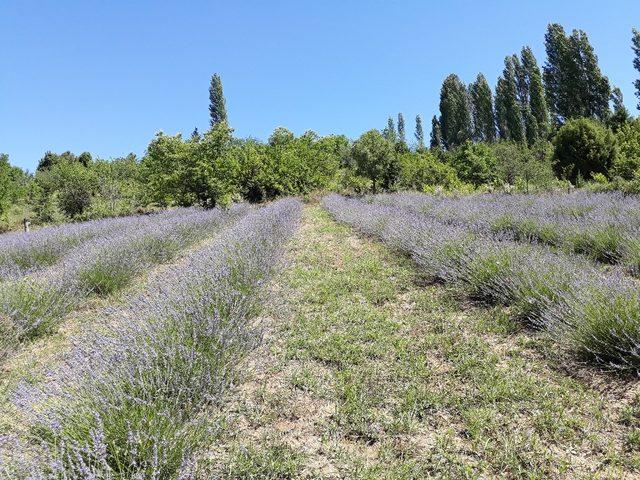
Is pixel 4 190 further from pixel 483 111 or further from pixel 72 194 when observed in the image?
pixel 483 111

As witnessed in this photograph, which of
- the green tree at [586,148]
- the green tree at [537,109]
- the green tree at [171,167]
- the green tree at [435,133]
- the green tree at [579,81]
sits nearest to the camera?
the green tree at [171,167]

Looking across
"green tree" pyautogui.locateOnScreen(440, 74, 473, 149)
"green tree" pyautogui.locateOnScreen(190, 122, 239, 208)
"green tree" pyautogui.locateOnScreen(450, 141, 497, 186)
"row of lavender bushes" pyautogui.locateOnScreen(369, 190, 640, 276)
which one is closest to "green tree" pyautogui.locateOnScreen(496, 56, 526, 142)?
"green tree" pyautogui.locateOnScreen(440, 74, 473, 149)

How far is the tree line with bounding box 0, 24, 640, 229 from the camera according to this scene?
17.5 metres

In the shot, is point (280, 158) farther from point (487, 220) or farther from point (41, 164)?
point (41, 164)

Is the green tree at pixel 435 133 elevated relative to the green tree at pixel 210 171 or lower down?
elevated

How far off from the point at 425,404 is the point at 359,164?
2181cm

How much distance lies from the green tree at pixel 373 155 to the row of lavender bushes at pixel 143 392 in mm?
20197

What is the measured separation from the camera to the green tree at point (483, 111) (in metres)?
50.6

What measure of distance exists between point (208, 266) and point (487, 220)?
19.6 ft

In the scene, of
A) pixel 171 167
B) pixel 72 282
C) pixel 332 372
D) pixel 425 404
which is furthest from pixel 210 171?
pixel 425 404

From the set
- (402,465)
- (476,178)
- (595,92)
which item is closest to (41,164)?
(476,178)

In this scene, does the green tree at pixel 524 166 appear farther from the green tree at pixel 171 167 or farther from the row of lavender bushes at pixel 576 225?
the green tree at pixel 171 167

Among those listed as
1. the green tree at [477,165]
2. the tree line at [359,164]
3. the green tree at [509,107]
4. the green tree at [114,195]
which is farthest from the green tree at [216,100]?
the green tree at [509,107]

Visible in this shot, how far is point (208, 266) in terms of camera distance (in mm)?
4129
